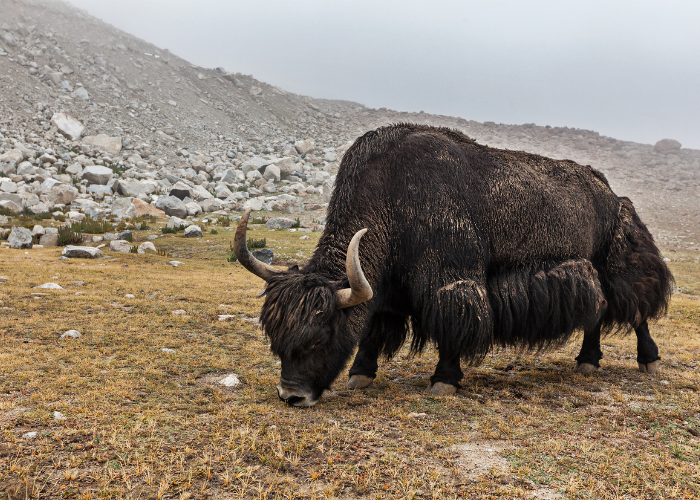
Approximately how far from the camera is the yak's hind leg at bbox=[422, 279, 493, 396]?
14.0 feet

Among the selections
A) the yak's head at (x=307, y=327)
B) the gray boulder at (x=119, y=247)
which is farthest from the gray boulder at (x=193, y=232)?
the yak's head at (x=307, y=327)

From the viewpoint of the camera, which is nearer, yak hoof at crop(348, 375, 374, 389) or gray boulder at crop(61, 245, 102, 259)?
yak hoof at crop(348, 375, 374, 389)

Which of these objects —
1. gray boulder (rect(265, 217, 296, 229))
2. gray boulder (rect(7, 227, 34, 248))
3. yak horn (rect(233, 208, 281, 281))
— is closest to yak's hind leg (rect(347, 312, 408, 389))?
yak horn (rect(233, 208, 281, 281))

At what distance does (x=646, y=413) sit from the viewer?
3.91m

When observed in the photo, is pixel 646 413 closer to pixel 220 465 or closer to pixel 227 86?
pixel 220 465

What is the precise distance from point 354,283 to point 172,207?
17763 mm

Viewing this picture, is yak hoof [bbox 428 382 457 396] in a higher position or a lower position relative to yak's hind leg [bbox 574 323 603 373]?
lower

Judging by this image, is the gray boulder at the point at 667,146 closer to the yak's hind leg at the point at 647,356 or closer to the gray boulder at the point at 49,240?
the yak's hind leg at the point at 647,356

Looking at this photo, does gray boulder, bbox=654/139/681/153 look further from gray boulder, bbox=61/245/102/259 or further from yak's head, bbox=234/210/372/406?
yak's head, bbox=234/210/372/406

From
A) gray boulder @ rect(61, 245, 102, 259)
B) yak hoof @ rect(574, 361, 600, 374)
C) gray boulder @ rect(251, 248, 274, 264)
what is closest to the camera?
yak hoof @ rect(574, 361, 600, 374)

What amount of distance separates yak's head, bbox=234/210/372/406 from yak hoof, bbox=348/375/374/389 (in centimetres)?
66

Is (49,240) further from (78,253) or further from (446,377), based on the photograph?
(446,377)

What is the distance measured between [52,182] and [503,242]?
21645mm

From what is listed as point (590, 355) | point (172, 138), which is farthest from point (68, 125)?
point (590, 355)
